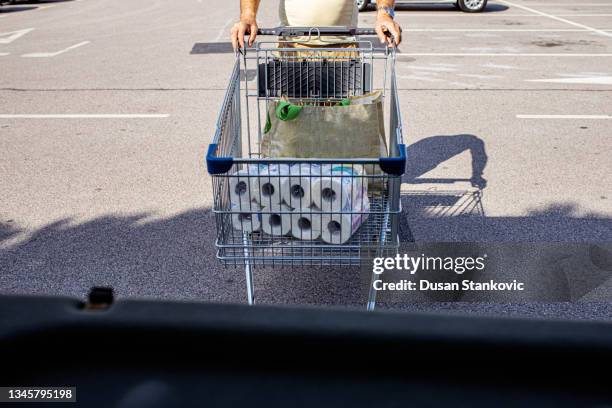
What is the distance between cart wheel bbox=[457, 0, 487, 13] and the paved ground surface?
4545 millimetres

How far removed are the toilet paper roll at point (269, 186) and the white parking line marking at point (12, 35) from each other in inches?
417

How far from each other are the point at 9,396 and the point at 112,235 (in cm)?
332

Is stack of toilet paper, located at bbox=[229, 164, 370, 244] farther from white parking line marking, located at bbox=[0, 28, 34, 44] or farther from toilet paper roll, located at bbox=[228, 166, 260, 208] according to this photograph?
white parking line marking, located at bbox=[0, 28, 34, 44]

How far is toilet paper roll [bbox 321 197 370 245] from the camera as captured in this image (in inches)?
113

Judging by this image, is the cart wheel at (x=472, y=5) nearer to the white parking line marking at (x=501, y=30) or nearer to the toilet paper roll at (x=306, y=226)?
the white parking line marking at (x=501, y=30)

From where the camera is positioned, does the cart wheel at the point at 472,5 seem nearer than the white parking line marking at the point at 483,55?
No

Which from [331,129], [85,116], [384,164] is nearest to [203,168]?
[85,116]

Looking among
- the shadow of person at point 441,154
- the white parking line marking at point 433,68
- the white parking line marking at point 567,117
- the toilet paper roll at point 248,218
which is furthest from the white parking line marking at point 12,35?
the toilet paper roll at point 248,218

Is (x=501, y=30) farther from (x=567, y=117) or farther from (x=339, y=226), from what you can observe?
(x=339, y=226)

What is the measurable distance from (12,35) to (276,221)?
38.1 feet

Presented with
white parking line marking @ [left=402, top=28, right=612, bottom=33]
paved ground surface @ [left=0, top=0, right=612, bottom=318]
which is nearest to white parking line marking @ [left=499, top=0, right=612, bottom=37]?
white parking line marking @ [left=402, top=28, right=612, bottom=33]

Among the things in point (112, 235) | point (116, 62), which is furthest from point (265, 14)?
point (112, 235)

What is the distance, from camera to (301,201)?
9.29 ft

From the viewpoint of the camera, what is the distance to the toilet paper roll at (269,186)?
2764 millimetres
